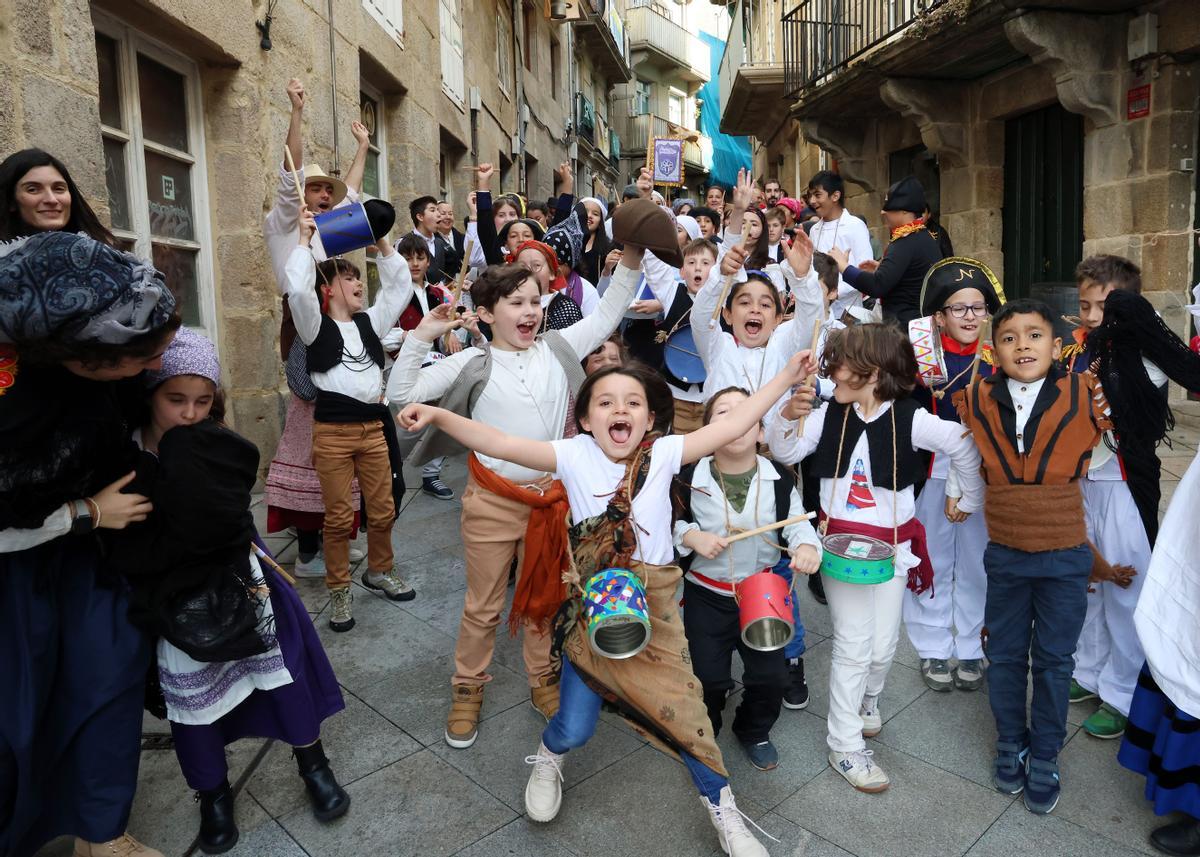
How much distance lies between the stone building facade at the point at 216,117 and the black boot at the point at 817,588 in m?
3.76

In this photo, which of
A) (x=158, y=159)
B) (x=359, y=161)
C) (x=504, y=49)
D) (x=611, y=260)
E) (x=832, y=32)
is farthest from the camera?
(x=504, y=49)

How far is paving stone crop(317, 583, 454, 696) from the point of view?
3338 millimetres

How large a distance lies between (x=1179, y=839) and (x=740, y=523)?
145cm

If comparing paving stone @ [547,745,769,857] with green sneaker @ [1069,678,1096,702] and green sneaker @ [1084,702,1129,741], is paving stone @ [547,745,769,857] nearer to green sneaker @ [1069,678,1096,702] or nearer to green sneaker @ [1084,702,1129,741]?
green sneaker @ [1084,702,1129,741]

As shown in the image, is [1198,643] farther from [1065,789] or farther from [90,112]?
[90,112]

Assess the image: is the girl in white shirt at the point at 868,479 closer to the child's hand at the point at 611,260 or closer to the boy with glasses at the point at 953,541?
the boy with glasses at the point at 953,541

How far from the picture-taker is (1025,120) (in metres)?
8.48

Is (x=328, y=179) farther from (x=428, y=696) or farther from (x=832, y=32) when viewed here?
(x=832, y=32)

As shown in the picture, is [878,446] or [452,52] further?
[452,52]

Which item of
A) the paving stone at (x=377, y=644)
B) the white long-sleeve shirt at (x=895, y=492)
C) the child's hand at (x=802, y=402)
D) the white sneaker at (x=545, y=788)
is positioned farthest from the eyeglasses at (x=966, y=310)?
the paving stone at (x=377, y=644)

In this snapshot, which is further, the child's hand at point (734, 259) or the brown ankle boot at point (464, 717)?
the child's hand at point (734, 259)

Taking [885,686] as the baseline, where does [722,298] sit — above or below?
above

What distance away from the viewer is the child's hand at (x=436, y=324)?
273 centimetres

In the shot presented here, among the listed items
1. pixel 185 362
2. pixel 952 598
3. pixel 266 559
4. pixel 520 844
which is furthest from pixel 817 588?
pixel 185 362
